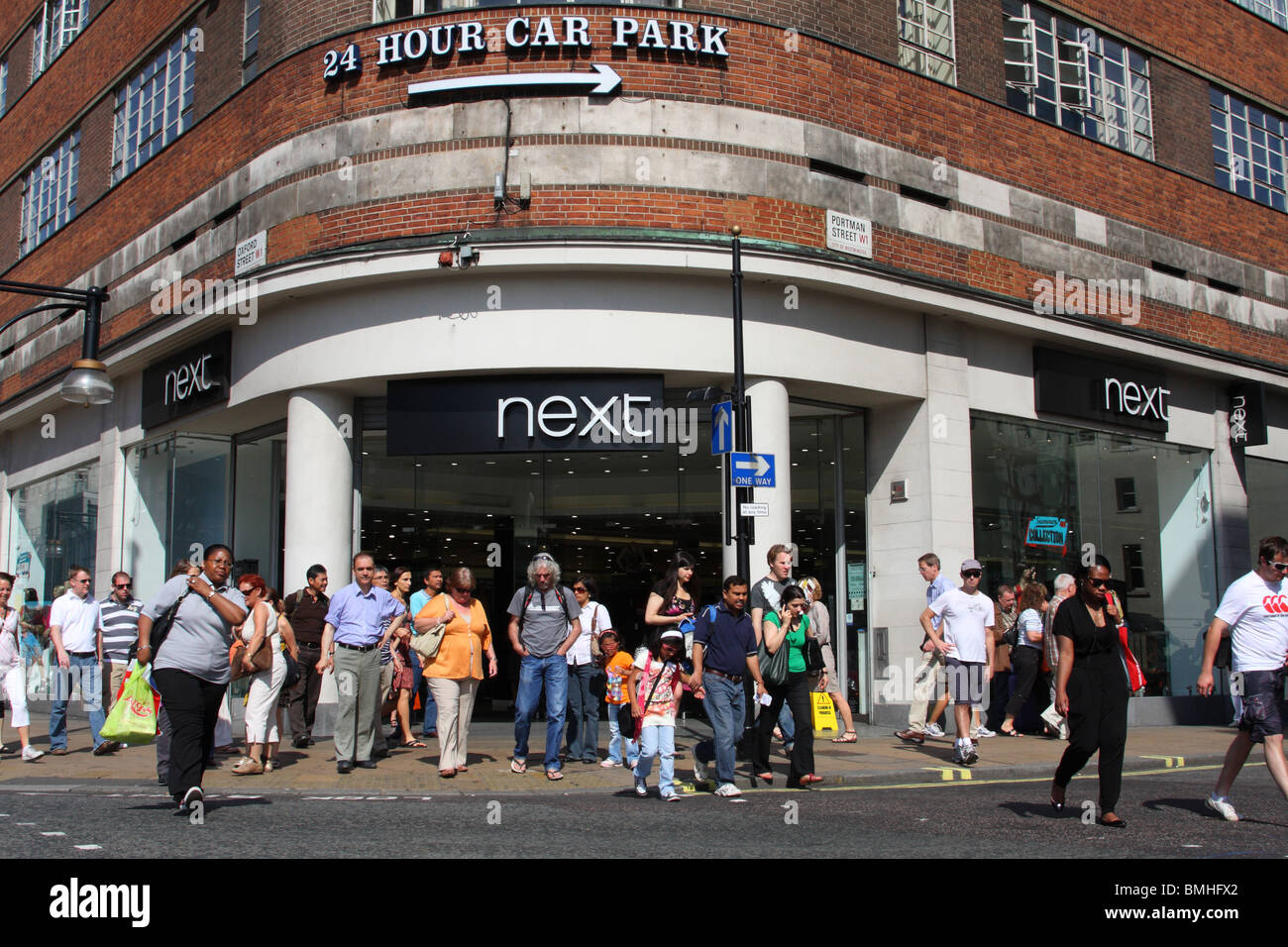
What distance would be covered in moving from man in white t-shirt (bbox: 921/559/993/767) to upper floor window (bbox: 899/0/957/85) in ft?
26.2

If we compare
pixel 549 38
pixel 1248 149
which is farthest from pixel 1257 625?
pixel 1248 149

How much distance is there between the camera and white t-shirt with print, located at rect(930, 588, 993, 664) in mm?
12680

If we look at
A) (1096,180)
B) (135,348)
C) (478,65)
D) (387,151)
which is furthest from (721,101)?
(135,348)

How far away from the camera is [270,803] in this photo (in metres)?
9.41

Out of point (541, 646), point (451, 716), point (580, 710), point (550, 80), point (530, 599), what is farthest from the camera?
point (550, 80)

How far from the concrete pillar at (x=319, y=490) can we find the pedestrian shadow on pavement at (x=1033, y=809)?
9100 millimetres

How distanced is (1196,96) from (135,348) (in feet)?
57.0

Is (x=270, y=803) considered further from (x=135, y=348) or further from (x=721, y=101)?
(x=135, y=348)

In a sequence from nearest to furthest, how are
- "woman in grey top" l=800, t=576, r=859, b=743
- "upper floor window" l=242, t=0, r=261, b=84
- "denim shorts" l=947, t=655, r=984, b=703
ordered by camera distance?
1. "denim shorts" l=947, t=655, r=984, b=703
2. "woman in grey top" l=800, t=576, r=859, b=743
3. "upper floor window" l=242, t=0, r=261, b=84

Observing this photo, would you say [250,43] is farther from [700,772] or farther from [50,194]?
→ [700,772]

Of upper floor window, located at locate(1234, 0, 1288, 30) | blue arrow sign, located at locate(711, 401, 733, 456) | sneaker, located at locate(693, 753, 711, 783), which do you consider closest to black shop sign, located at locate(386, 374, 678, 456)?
blue arrow sign, located at locate(711, 401, 733, 456)

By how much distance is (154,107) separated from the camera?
67.9 feet

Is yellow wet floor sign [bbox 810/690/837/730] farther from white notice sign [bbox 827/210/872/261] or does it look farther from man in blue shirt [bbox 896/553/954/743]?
white notice sign [bbox 827/210/872/261]

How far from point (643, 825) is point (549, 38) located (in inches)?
412
